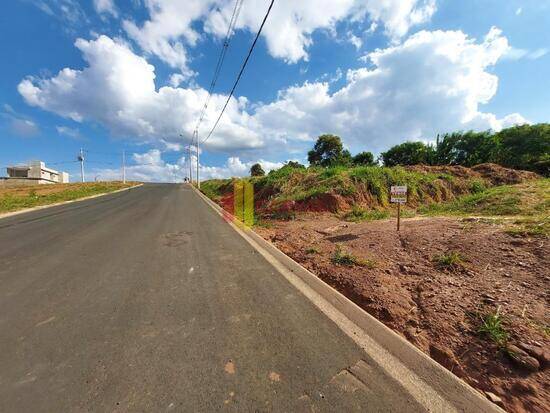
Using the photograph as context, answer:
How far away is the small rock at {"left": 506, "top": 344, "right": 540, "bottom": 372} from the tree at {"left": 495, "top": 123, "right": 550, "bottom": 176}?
80.8 ft

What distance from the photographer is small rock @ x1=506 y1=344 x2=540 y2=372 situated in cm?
213

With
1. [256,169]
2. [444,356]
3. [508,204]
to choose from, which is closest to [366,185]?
[508,204]

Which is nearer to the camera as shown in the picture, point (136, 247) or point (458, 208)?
point (136, 247)

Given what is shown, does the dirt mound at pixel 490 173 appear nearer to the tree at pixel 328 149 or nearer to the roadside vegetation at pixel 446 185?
the roadside vegetation at pixel 446 185

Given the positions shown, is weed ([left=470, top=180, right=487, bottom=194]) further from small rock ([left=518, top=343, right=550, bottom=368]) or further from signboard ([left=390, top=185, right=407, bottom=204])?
small rock ([left=518, top=343, right=550, bottom=368])

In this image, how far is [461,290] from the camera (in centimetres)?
343

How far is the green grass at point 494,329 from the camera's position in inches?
95.5

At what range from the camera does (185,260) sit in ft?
16.0

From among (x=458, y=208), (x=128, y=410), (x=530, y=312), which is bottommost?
(x=128, y=410)

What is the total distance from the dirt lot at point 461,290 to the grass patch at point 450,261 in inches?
0.6

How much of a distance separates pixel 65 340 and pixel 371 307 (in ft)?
10.9

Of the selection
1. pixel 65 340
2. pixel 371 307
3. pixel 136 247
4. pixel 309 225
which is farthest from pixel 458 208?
pixel 65 340

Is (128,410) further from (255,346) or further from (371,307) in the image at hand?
(371,307)

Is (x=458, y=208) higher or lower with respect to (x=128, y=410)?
higher
